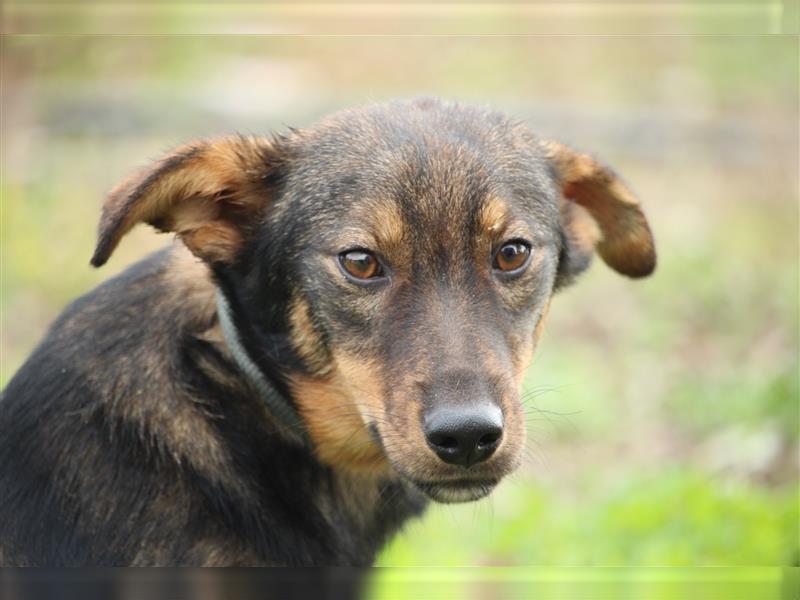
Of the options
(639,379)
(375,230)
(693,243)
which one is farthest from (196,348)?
(693,243)

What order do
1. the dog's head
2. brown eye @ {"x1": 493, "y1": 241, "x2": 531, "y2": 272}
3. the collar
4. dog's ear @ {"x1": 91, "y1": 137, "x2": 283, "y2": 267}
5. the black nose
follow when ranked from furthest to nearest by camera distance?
1. the collar
2. brown eye @ {"x1": 493, "y1": 241, "x2": 531, "y2": 272}
3. dog's ear @ {"x1": 91, "y1": 137, "x2": 283, "y2": 267}
4. the dog's head
5. the black nose

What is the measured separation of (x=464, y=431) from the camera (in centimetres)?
405

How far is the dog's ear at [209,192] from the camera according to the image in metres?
4.48

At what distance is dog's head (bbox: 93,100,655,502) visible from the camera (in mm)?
4250

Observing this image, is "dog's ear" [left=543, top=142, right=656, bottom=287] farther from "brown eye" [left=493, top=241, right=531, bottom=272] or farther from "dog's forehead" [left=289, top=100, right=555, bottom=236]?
"brown eye" [left=493, top=241, right=531, bottom=272]

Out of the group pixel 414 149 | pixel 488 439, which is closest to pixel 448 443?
pixel 488 439

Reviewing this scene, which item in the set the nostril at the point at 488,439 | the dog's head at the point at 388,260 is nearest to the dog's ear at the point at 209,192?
the dog's head at the point at 388,260

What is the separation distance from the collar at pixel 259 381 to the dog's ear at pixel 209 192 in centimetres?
→ 25

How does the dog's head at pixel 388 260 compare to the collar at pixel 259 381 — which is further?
the collar at pixel 259 381

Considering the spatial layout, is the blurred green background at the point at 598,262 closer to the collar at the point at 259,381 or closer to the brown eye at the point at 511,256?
the brown eye at the point at 511,256

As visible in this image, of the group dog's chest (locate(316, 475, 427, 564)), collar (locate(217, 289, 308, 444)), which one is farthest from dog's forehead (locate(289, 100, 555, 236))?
dog's chest (locate(316, 475, 427, 564))

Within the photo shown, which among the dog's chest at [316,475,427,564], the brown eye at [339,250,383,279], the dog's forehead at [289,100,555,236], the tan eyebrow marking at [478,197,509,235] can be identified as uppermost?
the dog's forehead at [289,100,555,236]

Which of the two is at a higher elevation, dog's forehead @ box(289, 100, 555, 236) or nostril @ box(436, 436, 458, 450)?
dog's forehead @ box(289, 100, 555, 236)

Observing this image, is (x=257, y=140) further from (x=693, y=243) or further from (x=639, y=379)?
(x=693, y=243)
